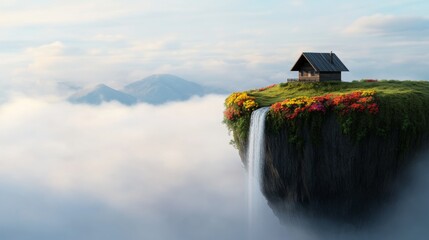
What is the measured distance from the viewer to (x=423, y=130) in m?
38.3

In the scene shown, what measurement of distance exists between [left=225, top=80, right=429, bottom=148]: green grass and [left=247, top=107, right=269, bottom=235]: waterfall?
0.79m

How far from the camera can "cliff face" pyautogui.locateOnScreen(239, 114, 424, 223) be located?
36.6 meters

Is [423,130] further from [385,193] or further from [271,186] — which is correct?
[271,186]

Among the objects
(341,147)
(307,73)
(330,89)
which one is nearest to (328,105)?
(341,147)

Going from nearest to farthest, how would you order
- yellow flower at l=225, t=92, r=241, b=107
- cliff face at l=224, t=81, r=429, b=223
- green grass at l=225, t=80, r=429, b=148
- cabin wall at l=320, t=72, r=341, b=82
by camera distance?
1. green grass at l=225, t=80, r=429, b=148
2. cliff face at l=224, t=81, r=429, b=223
3. yellow flower at l=225, t=92, r=241, b=107
4. cabin wall at l=320, t=72, r=341, b=82

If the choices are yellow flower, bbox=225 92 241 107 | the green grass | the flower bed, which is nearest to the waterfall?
the green grass

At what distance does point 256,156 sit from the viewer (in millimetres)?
39250

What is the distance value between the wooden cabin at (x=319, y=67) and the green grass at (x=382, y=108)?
3.30 ft

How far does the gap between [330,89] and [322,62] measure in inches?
121

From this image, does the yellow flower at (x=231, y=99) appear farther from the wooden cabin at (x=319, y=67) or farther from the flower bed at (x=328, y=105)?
the wooden cabin at (x=319, y=67)

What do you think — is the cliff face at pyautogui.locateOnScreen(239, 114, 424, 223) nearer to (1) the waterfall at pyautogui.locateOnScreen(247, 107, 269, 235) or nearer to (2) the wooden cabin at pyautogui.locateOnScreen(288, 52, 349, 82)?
(1) the waterfall at pyautogui.locateOnScreen(247, 107, 269, 235)

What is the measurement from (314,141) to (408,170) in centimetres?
872

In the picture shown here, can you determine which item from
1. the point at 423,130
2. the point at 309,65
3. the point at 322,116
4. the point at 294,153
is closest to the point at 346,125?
the point at 322,116

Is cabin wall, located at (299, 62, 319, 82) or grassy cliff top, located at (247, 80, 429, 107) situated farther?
cabin wall, located at (299, 62, 319, 82)
